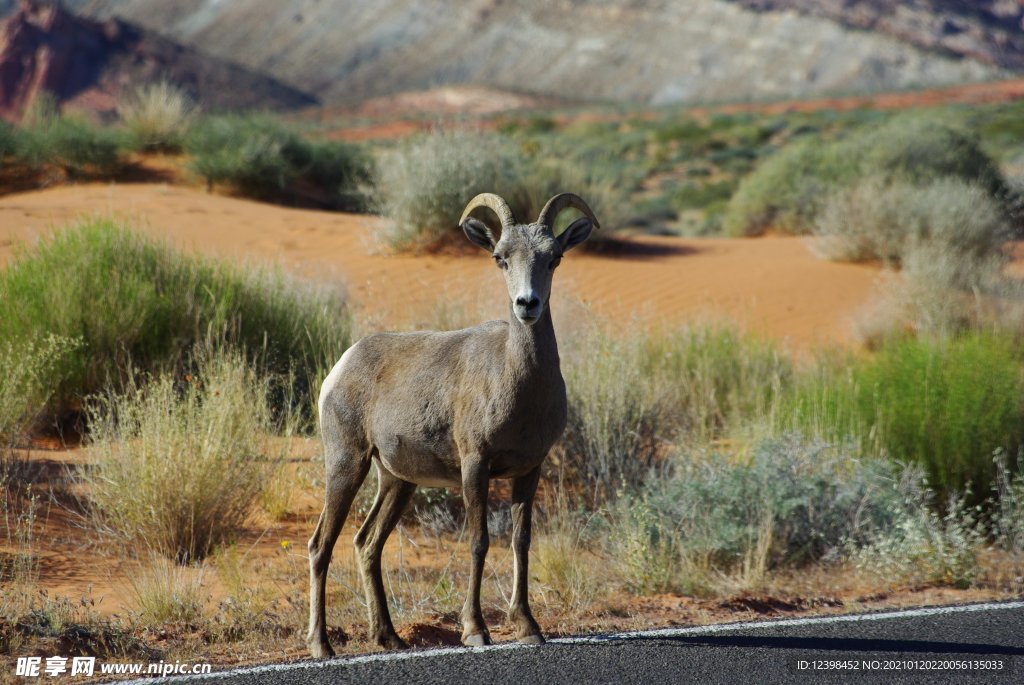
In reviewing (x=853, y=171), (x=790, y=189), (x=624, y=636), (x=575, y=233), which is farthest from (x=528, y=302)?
(x=790, y=189)

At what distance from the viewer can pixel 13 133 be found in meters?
20.9

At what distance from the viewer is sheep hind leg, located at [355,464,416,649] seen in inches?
219

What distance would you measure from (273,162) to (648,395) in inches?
539

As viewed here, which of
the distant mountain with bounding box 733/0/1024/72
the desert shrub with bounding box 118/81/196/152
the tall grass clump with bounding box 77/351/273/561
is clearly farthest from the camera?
the distant mountain with bounding box 733/0/1024/72

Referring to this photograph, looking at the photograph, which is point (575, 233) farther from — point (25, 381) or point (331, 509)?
point (25, 381)

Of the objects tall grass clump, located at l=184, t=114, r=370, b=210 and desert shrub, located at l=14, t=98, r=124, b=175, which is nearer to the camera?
Result: desert shrub, located at l=14, t=98, r=124, b=175

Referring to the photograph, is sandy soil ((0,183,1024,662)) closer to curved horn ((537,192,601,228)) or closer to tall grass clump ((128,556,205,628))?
tall grass clump ((128,556,205,628))

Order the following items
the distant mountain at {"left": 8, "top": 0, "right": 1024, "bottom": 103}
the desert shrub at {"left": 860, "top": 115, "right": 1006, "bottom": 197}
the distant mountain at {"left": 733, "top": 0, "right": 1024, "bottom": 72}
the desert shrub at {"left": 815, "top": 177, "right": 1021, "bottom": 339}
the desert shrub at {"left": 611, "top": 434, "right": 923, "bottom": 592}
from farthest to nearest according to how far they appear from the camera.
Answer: the distant mountain at {"left": 733, "top": 0, "right": 1024, "bottom": 72}
the distant mountain at {"left": 8, "top": 0, "right": 1024, "bottom": 103}
the desert shrub at {"left": 860, "top": 115, "right": 1006, "bottom": 197}
the desert shrub at {"left": 815, "top": 177, "right": 1021, "bottom": 339}
the desert shrub at {"left": 611, "top": 434, "right": 923, "bottom": 592}

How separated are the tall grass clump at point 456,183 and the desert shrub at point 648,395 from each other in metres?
5.89

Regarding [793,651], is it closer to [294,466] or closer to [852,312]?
[294,466]

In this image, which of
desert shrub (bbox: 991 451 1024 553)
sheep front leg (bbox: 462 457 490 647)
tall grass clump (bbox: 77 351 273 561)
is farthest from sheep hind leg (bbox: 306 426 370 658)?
desert shrub (bbox: 991 451 1024 553)

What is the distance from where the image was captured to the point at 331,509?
217 inches

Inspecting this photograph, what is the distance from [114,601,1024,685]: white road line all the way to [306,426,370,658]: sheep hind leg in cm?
27

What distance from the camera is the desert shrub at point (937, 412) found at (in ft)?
28.8
